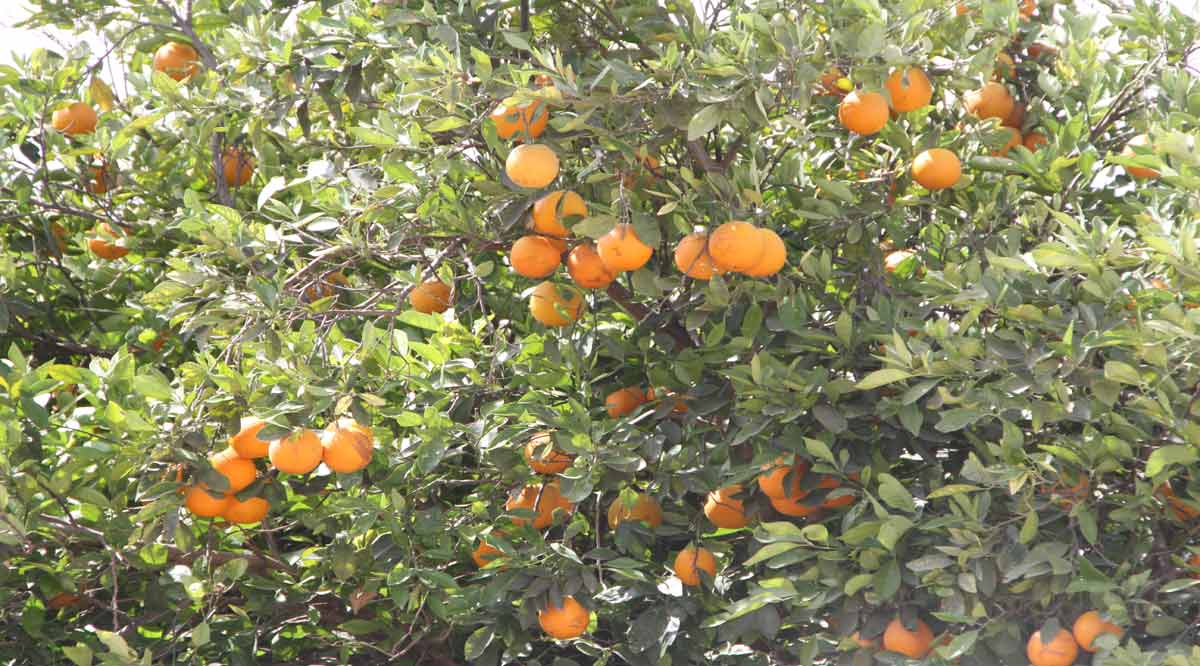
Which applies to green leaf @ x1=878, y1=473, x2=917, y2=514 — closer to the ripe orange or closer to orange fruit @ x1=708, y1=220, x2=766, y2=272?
orange fruit @ x1=708, y1=220, x2=766, y2=272

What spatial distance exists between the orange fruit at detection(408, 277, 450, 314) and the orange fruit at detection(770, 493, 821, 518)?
85 centimetres

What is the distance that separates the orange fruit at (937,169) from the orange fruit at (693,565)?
2.98ft

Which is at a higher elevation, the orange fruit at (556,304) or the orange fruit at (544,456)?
the orange fruit at (556,304)

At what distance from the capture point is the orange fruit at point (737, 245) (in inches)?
91.0

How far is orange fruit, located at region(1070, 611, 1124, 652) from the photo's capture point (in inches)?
86.4

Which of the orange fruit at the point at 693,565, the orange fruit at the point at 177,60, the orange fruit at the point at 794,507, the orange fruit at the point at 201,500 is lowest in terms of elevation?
the orange fruit at the point at 693,565

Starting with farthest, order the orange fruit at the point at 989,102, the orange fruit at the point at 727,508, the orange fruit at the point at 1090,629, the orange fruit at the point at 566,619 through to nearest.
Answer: the orange fruit at the point at 989,102, the orange fruit at the point at 727,508, the orange fruit at the point at 566,619, the orange fruit at the point at 1090,629

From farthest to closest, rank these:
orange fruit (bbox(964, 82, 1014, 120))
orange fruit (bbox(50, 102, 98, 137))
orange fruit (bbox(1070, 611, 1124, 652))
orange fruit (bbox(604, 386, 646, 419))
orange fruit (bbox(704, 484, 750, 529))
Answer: orange fruit (bbox(50, 102, 98, 137)) → orange fruit (bbox(964, 82, 1014, 120)) → orange fruit (bbox(604, 386, 646, 419)) → orange fruit (bbox(704, 484, 750, 529)) → orange fruit (bbox(1070, 611, 1124, 652))

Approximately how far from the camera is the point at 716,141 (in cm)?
284

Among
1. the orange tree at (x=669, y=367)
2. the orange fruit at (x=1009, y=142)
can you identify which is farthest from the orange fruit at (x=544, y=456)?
the orange fruit at (x=1009, y=142)

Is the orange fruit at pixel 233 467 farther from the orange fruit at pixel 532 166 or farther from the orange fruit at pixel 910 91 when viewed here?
the orange fruit at pixel 910 91

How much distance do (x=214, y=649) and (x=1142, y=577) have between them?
2.09m

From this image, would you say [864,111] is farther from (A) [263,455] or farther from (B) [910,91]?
(A) [263,455]

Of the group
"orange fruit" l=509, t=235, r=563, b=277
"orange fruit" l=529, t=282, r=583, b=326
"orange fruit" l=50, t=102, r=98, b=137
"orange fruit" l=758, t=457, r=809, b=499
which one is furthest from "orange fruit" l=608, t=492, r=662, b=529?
"orange fruit" l=50, t=102, r=98, b=137
